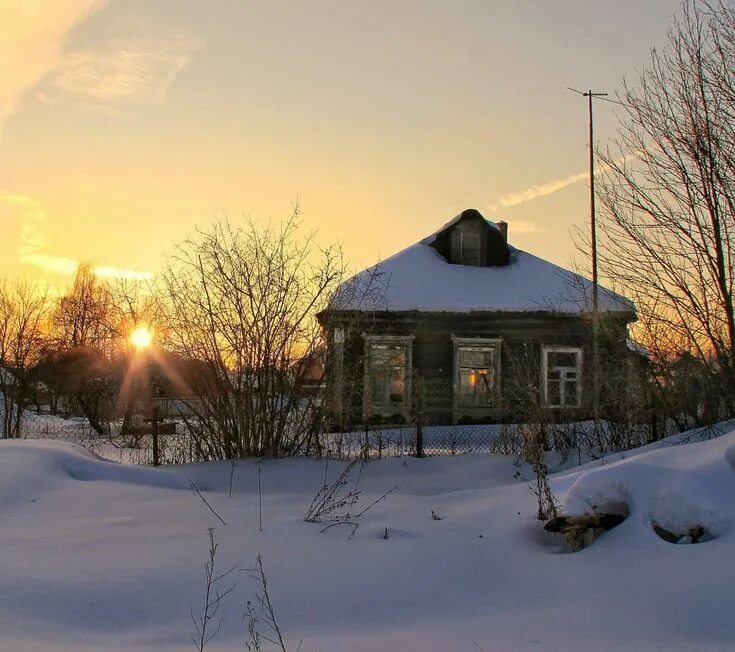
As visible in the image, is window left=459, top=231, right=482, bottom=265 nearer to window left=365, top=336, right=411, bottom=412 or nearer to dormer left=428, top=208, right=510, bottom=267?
dormer left=428, top=208, right=510, bottom=267

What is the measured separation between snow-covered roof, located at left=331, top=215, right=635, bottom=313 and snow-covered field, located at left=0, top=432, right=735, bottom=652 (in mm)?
11670

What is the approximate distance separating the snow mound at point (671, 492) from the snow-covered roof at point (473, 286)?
12.3 metres

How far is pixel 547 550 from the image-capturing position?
18.9 feet

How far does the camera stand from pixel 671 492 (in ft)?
18.8

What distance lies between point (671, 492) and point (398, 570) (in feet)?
7.23

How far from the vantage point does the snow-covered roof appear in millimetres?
19531

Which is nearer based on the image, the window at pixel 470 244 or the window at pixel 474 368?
the window at pixel 474 368

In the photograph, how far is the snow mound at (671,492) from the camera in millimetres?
5461

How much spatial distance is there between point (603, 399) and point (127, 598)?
34.9 ft

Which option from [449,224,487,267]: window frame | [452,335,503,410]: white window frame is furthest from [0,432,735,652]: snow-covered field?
[449,224,487,267]: window frame

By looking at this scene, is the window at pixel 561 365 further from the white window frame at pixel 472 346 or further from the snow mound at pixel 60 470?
the snow mound at pixel 60 470

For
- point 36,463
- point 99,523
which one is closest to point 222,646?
point 99,523

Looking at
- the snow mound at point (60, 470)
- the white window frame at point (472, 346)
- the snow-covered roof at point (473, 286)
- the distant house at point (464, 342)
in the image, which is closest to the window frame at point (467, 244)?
the snow-covered roof at point (473, 286)

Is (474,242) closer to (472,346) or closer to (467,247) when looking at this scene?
(467,247)
